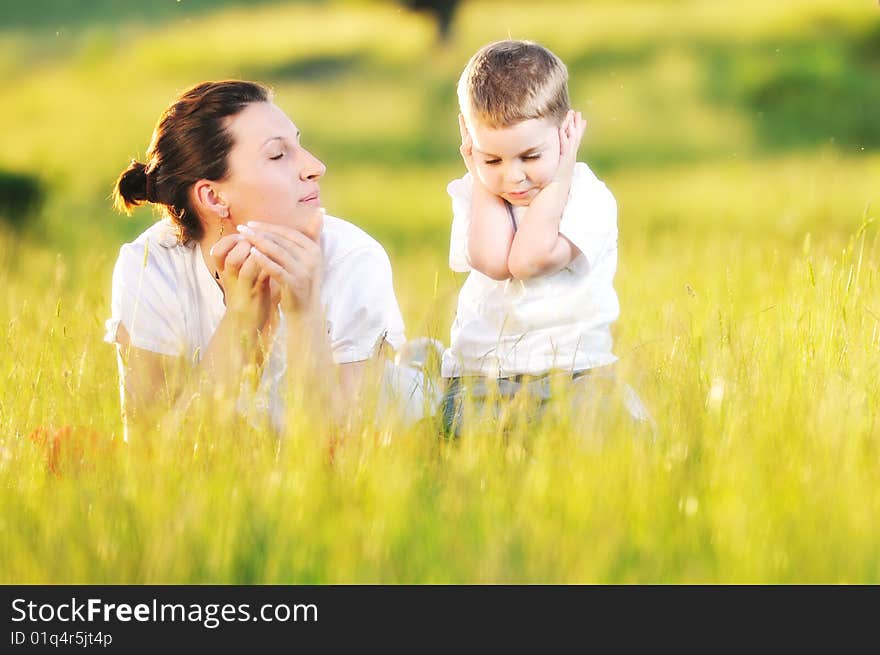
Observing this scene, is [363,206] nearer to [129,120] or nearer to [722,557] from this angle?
[129,120]

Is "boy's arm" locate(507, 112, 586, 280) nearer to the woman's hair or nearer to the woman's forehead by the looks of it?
the woman's forehead

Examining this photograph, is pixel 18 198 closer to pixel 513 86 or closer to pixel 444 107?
pixel 513 86

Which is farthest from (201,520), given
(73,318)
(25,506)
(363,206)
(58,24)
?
(58,24)

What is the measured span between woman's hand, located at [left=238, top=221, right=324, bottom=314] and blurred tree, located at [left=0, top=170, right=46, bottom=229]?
861 cm

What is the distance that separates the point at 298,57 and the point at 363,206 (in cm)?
1452

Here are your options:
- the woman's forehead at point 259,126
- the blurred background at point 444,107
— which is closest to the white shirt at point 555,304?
the woman's forehead at point 259,126

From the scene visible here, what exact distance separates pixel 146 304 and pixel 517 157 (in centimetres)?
141

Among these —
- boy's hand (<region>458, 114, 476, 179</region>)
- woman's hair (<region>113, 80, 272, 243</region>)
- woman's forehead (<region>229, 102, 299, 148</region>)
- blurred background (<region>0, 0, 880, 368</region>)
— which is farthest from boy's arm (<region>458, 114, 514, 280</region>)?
blurred background (<region>0, 0, 880, 368</region>)

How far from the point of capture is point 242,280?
370 centimetres

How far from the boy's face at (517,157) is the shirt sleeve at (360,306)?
55cm

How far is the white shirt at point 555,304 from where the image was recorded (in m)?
3.77

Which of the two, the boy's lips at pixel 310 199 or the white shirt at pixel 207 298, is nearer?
the boy's lips at pixel 310 199

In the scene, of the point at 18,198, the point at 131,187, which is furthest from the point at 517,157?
the point at 18,198

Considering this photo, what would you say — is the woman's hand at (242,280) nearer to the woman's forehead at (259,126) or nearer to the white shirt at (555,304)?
the woman's forehead at (259,126)
